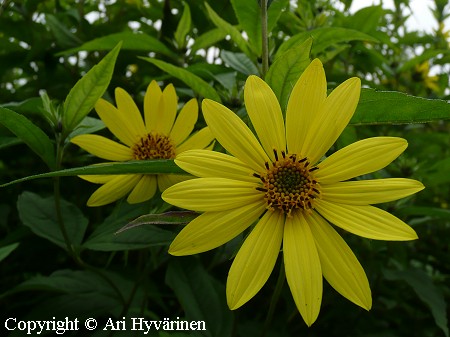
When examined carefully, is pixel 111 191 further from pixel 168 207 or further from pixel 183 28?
pixel 183 28

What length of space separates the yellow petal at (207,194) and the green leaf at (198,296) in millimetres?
294

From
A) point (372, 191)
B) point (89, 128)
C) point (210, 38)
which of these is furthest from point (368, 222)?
point (210, 38)

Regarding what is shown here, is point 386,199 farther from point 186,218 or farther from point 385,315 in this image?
point 385,315

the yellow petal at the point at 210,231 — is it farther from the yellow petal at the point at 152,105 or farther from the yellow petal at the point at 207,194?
the yellow petal at the point at 152,105

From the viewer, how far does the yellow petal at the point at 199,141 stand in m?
0.79

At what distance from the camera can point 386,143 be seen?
579 millimetres

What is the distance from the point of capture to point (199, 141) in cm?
81

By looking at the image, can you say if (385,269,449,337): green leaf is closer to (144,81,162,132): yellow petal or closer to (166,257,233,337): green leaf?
(166,257,233,337): green leaf

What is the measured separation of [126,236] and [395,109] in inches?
16.6

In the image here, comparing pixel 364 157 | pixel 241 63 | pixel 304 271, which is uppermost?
pixel 241 63

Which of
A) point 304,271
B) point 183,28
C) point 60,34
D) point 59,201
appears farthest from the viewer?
point 60,34

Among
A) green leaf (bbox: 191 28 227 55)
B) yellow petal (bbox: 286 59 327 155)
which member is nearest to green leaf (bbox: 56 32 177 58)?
green leaf (bbox: 191 28 227 55)

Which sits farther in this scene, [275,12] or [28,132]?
[275,12]

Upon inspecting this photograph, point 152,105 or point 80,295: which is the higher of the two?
point 152,105
